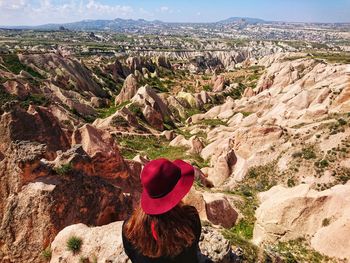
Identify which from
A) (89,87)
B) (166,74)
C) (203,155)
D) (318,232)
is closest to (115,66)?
(166,74)

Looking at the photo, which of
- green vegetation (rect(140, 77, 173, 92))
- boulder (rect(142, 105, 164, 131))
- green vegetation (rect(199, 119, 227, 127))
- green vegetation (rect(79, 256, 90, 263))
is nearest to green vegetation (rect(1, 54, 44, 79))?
boulder (rect(142, 105, 164, 131))

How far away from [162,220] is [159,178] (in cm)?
63

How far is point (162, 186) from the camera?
562 centimetres

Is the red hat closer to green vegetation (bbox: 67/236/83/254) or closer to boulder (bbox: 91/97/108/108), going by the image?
green vegetation (bbox: 67/236/83/254)

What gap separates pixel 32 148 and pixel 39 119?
402 inches

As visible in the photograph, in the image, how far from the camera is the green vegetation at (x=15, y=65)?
249 feet

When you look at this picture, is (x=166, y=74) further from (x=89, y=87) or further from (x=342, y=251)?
(x=342, y=251)

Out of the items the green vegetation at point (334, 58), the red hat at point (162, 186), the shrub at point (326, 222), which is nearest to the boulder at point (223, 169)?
the shrub at point (326, 222)

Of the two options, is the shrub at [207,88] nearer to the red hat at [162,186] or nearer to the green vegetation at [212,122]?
the green vegetation at [212,122]

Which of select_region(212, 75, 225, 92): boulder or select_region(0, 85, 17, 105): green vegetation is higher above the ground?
select_region(0, 85, 17, 105): green vegetation

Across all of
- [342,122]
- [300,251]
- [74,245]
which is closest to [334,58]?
[342,122]

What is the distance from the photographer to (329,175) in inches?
1205

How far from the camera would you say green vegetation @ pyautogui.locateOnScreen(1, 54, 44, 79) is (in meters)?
76.0

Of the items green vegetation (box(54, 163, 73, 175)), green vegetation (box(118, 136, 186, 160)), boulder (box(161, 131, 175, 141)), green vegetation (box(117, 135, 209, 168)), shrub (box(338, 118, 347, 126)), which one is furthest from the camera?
boulder (box(161, 131, 175, 141))
